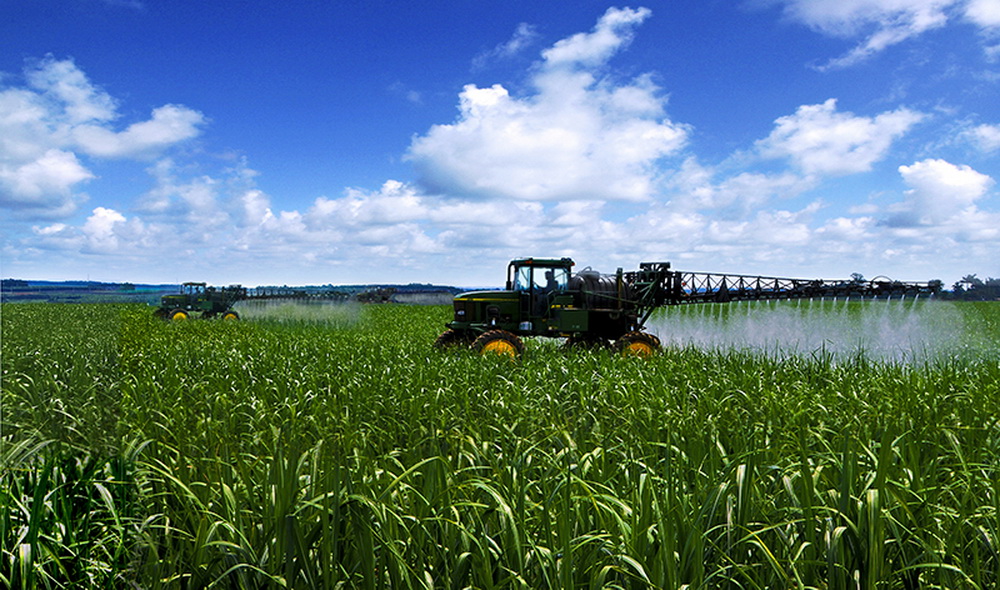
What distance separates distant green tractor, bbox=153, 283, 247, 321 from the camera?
3095cm

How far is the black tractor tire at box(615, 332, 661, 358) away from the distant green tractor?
23.1 metres

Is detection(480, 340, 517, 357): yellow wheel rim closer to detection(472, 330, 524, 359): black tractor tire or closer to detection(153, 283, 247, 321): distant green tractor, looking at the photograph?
detection(472, 330, 524, 359): black tractor tire

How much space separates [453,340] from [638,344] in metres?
4.18

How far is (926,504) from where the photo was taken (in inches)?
124

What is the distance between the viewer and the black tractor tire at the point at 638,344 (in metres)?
12.9

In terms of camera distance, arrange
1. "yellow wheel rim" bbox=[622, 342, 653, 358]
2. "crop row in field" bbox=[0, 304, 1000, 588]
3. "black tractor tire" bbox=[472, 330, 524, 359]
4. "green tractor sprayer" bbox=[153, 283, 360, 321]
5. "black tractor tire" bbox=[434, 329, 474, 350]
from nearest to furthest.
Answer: "crop row in field" bbox=[0, 304, 1000, 588] → "black tractor tire" bbox=[472, 330, 524, 359] → "black tractor tire" bbox=[434, 329, 474, 350] → "yellow wheel rim" bbox=[622, 342, 653, 358] → "green tractor sprayer" bbox=[153, 283, 360, 321]

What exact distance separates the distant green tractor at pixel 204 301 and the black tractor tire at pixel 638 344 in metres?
23.1

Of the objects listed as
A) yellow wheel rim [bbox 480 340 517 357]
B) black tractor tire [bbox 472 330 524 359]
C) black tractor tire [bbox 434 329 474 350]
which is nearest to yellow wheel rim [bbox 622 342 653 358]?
black tractor tire [bbox 472 330 524 359]

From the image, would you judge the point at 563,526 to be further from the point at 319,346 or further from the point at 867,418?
the point at 319,346

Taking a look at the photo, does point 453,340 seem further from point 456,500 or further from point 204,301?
point 204,301

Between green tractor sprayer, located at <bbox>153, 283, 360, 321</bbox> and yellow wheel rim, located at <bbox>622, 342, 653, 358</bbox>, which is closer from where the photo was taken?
yellow wheel rim, located at <bbox>622, 342, 653, 358</bbox>

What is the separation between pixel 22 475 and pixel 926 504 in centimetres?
516

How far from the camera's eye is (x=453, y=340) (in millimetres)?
12875

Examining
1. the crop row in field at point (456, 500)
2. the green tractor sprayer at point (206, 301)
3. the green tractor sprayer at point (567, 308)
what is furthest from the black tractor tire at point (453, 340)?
the green tractor sprayer at point (206, 301)
